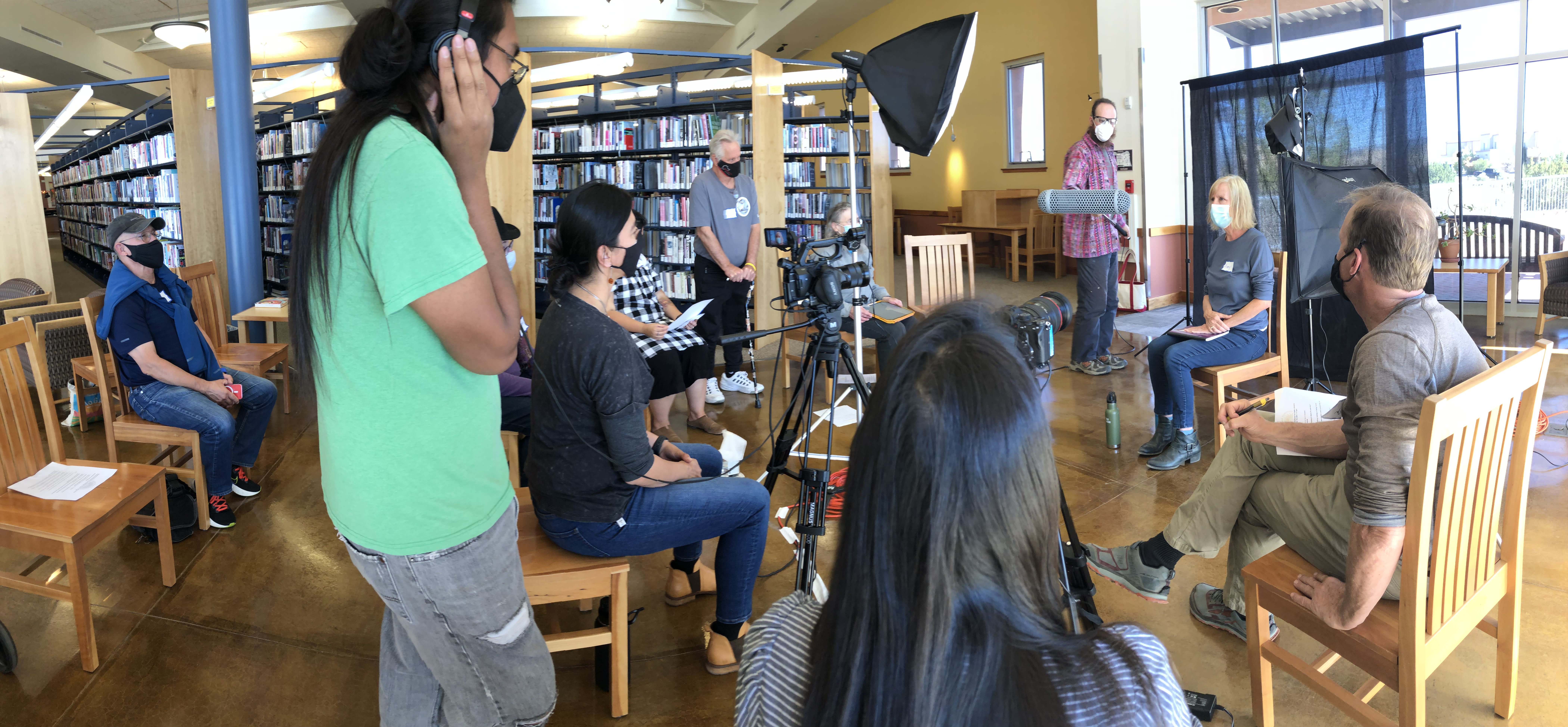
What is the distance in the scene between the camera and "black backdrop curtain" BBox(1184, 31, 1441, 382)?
14.8ft

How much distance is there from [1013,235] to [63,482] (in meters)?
8.60

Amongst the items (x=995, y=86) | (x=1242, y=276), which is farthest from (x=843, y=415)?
(x=995, y=86)

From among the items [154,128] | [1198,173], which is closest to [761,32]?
[154,128]

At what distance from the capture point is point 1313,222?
4180 mm

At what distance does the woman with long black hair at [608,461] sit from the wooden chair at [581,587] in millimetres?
39

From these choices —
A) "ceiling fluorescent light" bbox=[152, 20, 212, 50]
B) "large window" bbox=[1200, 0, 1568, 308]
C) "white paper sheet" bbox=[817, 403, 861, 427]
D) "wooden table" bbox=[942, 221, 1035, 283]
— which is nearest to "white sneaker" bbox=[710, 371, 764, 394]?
"white paper sheet" bbox=[817, 403, 861, 427]

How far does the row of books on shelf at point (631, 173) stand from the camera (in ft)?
22.1

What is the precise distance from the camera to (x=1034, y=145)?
1024 cm

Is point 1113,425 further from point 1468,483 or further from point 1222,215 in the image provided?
point 1468,483

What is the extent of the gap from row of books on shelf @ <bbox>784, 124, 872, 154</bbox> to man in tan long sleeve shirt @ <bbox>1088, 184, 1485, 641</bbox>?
4.58 meters

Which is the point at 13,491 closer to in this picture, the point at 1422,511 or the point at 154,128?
the point at 1422,511

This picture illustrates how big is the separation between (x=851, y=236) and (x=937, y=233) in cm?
989

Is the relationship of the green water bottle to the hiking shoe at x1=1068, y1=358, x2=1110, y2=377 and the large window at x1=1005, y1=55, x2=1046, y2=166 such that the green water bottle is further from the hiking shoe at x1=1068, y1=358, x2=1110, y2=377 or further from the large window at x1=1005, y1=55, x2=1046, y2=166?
the large window at x1=1005, y1=55, x2=1046, y2=166

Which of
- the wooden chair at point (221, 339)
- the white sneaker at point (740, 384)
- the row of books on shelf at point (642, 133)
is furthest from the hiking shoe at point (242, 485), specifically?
the row of books on shelf at point (642, 133)
